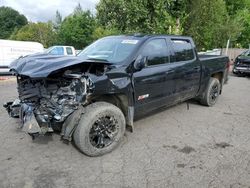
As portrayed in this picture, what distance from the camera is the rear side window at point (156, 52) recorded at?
191 inches

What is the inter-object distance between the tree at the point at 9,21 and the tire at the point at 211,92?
3225 inches

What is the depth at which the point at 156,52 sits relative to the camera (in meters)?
5.04

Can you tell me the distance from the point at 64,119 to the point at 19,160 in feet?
3.11

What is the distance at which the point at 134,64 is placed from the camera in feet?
14.8

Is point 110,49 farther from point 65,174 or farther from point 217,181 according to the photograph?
point 217,181

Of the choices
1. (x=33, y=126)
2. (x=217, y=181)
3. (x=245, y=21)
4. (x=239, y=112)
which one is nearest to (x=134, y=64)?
(x=33, y=126)

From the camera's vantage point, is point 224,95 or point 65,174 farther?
point 224,95

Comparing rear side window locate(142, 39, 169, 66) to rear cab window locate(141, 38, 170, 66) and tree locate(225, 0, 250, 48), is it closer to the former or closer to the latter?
rear cab window locate(141, 38, 170, 66)

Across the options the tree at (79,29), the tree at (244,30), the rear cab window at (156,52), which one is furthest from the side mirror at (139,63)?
the tree at (79,29)

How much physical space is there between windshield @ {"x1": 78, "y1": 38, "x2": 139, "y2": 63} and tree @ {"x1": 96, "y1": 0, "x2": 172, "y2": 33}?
748 centimetres

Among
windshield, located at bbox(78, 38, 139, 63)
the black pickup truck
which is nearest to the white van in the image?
windshield, located at bbox(78, 38, 139, 63)

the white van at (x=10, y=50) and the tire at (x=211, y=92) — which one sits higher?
the white van at (x=10, y=50)

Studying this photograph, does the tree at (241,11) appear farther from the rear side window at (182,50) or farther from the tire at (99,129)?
the tire at (99,129)

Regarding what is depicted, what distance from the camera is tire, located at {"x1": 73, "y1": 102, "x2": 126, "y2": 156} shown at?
12.9ft
